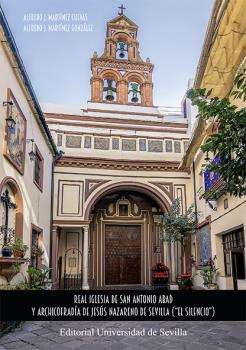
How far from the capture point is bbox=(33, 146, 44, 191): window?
11.4 meters

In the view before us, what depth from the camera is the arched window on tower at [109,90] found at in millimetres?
17422

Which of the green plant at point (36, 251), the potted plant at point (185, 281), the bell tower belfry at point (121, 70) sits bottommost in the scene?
the potted plant at point (185, 281)

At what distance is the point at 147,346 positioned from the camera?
211 inches

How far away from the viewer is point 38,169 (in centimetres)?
1197

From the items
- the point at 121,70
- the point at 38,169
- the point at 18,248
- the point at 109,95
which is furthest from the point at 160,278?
the point at 121,70

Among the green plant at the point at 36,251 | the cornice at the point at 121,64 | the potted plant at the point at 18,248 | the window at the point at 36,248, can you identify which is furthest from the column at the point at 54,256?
the cornice at the point at 121,64

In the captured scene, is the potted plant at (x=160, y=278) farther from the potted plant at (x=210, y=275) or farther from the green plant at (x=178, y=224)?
the potted plant at (x=210, y=275)

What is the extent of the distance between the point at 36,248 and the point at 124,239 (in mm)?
6048

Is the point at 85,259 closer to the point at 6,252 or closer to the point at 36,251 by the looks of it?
the point at 36,251

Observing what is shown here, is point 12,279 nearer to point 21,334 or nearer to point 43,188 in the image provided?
point 21,334

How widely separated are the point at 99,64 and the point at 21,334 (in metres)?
13.7

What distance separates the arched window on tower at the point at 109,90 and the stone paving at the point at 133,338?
40.4ft

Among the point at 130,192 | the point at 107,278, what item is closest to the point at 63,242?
the point at 107,278

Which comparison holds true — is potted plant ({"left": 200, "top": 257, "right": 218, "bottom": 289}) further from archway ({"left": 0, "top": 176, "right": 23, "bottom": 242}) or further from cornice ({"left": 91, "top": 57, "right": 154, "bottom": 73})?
cornice ({"left": 91, "top": 57, "right": 154, "bottom": 73})
